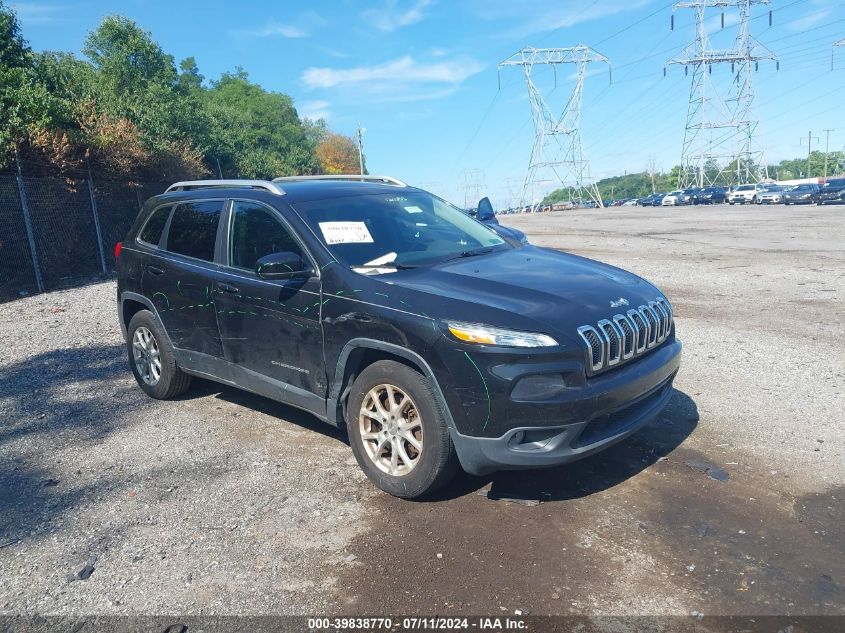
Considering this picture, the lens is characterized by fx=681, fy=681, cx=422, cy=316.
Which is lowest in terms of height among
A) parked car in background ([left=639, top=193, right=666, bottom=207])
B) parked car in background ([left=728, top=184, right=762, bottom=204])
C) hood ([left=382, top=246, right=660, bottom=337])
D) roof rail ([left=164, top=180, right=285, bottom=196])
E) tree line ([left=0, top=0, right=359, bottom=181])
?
parked car in background ([left=639, top=193, right=666, bottom=207])

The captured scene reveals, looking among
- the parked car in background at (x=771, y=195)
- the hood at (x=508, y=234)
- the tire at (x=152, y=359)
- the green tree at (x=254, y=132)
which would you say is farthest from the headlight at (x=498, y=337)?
the parked car in background at (x=771, y=195)

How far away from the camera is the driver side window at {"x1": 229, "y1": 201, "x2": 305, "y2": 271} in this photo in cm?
468

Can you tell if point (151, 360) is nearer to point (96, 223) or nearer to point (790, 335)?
point (790, 335)

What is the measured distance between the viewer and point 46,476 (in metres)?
4.61

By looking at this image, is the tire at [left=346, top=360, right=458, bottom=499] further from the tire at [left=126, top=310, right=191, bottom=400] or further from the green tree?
the green tree

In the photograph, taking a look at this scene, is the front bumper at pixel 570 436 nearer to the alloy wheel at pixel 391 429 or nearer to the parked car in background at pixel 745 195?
the alloy wheel at pixel 391 429

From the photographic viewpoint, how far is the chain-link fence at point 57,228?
12.7 meters

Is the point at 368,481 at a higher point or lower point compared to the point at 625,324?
lower

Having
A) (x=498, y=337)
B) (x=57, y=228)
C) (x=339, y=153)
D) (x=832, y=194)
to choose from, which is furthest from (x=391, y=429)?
(x=339, y=153)

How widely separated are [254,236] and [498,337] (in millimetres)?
2204

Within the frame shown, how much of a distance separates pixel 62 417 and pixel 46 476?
1.26 m

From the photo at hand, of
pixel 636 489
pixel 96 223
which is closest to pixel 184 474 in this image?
pixel 636 489

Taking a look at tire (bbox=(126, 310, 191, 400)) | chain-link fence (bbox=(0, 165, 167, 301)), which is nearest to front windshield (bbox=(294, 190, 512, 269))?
tire (bbox=(126, 310, 191, 400))

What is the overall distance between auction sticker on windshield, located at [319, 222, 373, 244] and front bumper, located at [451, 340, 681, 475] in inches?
61.5
